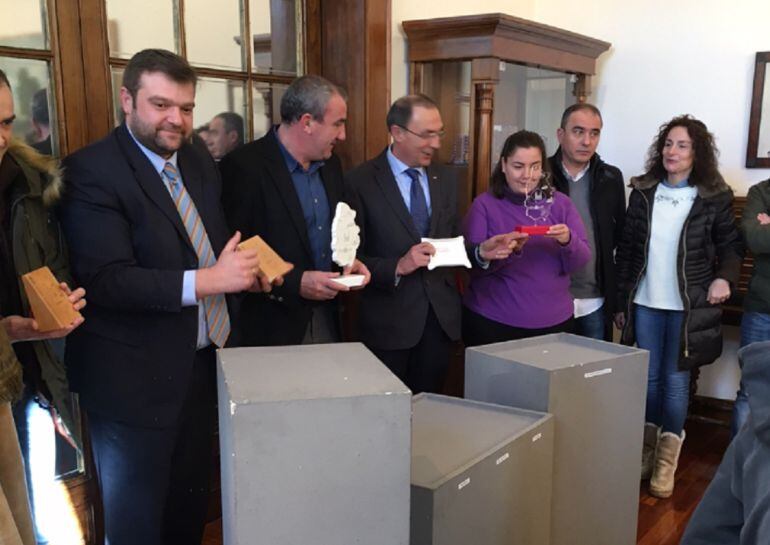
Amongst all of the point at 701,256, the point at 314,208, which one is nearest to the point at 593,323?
the point at 701,256

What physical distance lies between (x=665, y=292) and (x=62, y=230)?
2.09 meters

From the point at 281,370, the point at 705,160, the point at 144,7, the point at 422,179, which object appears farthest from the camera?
the point at 705,160

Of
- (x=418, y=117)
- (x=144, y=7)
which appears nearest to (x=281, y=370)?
(x=418, y=117)

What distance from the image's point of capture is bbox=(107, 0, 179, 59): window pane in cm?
210

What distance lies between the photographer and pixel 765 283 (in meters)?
2.70

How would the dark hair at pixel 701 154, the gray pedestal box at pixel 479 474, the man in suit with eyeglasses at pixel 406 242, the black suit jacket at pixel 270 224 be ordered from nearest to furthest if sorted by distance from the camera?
the gray pedestal box at pixel 479 474 → the black suit jacket at pixel 270 224 → the man in suit with eyeglasses at pixel 406 242 → the dark hair at pixel 701 154

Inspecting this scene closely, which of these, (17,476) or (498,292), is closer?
(17,476)

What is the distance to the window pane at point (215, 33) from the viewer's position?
232cm

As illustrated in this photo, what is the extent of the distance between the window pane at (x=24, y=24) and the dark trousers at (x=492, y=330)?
5.09 ft

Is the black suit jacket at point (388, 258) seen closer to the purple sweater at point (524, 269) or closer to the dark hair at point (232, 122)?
the purple sweater at point (524, 269)

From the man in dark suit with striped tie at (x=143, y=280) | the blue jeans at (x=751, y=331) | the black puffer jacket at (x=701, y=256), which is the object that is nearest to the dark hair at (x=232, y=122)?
the man in dark suit with striped tie at (x=143, y=280)

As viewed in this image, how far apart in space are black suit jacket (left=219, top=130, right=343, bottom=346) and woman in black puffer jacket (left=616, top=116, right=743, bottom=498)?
4.45 ft

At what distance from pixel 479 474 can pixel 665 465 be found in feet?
5.67

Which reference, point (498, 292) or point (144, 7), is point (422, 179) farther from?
point (144, 7)
